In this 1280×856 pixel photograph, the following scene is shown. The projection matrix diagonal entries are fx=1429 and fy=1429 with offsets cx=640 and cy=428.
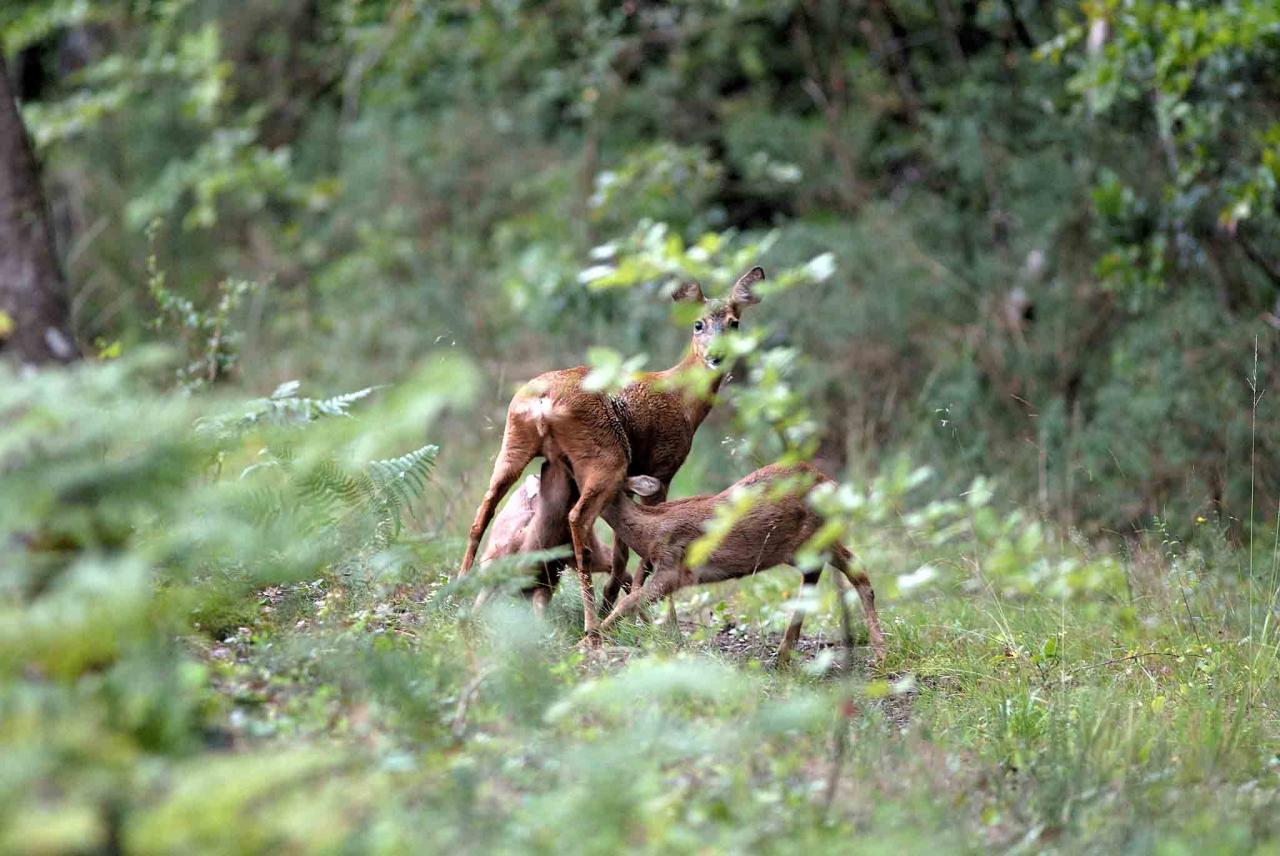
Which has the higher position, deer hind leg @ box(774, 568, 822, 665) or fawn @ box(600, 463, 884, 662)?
fawn @ box(600, 463, 884, 662)

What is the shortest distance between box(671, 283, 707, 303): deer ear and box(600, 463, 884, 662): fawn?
1.08 meters

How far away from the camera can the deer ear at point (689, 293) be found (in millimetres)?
7082

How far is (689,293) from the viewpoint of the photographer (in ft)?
23.4

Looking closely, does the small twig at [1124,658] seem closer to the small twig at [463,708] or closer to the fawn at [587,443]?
the fawn at [587,443]

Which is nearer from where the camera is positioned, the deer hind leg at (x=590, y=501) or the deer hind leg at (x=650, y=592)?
the deer hind leg at (x=650, y=592)

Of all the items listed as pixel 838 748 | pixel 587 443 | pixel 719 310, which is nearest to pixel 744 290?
pixel 719 310

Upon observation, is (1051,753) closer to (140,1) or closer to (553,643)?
→ (553,643)

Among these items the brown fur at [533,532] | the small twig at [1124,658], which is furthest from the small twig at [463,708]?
the small twig at [1124,658]

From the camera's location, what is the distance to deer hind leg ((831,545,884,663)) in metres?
6.38

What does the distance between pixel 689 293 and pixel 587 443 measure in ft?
3.51

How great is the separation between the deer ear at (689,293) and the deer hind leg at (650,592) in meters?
1.39

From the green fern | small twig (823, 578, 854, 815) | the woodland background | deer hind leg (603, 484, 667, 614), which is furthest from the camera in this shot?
deer hind leg (603, 484, 667, 614)

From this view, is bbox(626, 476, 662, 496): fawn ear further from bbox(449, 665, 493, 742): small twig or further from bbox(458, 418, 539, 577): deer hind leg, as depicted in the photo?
bbox(449, 665, 493, 742): small twig

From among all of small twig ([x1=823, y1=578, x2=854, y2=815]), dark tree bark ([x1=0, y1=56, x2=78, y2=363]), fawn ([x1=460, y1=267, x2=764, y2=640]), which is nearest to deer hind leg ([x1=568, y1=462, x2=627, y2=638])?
fawn ([x1=460, y1=267, x2=764, y2=640])
